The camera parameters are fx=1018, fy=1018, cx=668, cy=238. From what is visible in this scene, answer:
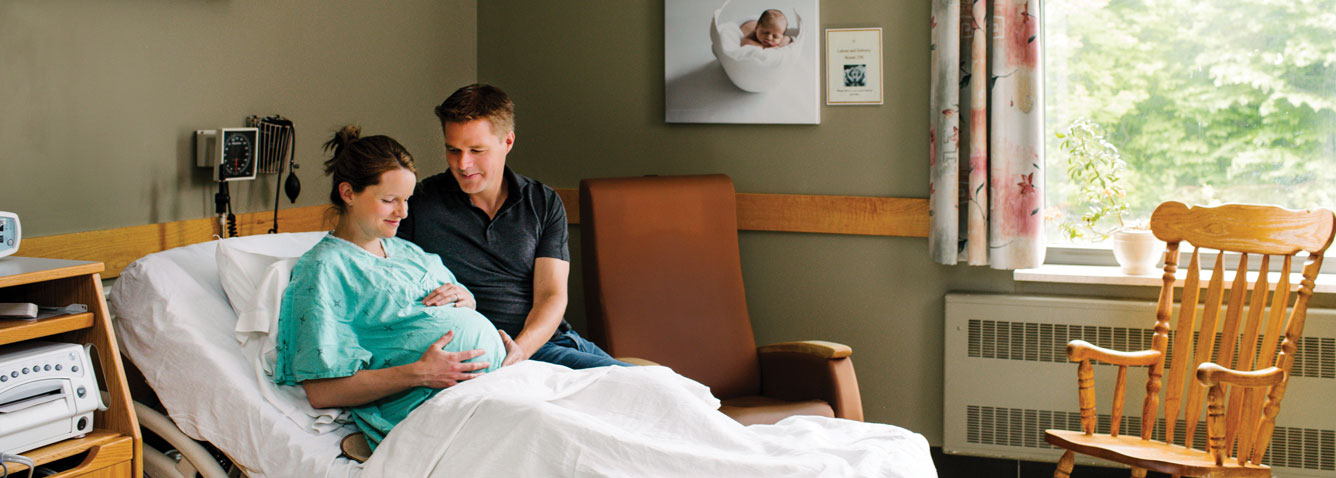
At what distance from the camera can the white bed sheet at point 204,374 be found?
5.99ft

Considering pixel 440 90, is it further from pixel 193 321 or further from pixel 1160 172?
pixel 1160 172

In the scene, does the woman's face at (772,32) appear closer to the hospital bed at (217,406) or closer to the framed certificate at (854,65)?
the framed certificate at (854,65)

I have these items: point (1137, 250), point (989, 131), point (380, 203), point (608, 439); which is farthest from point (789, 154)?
point (608, 439)

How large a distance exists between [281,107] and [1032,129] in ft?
6.80

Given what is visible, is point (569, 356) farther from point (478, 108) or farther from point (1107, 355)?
point (1107, 355)

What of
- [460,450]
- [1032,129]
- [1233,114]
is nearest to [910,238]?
[1032,129]

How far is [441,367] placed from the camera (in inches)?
75.5

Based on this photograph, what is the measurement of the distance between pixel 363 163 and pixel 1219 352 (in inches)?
85.6

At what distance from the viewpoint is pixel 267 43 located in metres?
2.63

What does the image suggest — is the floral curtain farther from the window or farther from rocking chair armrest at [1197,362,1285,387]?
rocking chair armrest at [1197,362,1285,387]

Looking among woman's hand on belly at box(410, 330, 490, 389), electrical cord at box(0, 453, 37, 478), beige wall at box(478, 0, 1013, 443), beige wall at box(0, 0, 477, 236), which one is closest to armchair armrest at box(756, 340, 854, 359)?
beige wall at box(478, 0, 1013, 443)

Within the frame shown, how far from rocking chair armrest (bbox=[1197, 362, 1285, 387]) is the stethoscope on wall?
2.24 m

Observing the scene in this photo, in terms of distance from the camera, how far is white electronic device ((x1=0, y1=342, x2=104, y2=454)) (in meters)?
1.59

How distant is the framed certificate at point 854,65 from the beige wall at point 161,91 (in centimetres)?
136
